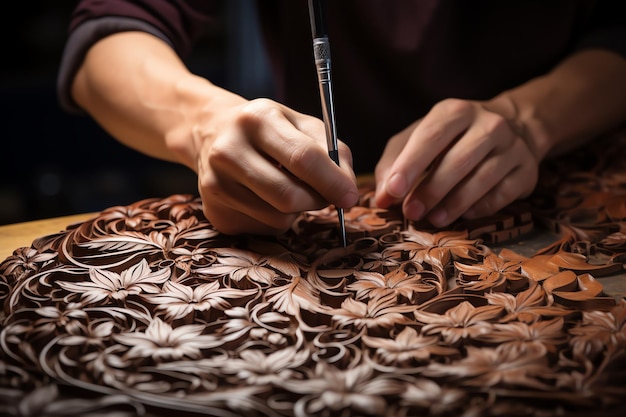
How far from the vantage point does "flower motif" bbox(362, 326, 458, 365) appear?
1.99ft

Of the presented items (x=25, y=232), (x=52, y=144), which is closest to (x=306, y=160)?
(x=25, y=232)

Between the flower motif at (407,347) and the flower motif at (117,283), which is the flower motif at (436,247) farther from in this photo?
the flower motif at (117,283)

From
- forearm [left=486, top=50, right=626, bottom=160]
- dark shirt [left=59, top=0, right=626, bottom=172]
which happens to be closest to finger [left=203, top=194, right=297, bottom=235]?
forearm [left=486, top=50, right=626, bottom=160]

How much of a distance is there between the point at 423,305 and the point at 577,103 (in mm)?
708

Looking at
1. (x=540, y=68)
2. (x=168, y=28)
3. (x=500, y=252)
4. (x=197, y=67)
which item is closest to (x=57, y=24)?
(x=197, y=67)

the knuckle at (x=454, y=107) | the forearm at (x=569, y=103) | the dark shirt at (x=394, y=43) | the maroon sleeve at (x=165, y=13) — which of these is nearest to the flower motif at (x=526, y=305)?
the knuckle at (x=454, y=107)

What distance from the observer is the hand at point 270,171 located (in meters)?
0.81

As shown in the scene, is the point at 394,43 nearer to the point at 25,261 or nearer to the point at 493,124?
the point at 493,124

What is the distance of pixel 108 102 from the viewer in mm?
1202

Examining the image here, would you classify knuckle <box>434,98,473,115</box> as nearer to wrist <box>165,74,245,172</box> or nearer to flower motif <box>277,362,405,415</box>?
wrist <box>165,74,245,172</box>

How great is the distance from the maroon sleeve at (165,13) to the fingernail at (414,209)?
666 mm

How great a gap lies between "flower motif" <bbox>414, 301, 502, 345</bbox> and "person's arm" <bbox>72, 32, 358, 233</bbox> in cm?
21

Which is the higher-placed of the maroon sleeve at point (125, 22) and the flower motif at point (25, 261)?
the maroon sleeve at point (125, 22)

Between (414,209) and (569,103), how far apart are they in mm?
471
